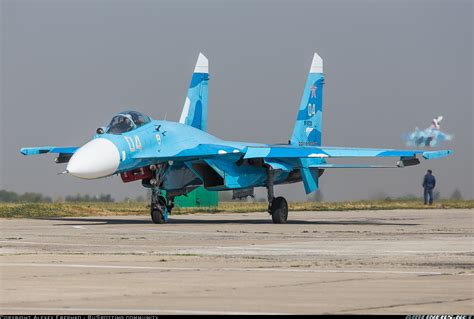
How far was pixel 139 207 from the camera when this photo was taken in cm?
4666

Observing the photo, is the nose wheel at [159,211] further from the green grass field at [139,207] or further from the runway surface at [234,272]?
the runway surface at [234,272]

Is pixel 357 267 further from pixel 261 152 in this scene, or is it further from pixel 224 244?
pixel 261 152

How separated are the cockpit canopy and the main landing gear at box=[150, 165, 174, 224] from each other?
6.61 feet

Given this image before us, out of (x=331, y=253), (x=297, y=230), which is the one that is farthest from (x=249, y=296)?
(x=297, y=230)

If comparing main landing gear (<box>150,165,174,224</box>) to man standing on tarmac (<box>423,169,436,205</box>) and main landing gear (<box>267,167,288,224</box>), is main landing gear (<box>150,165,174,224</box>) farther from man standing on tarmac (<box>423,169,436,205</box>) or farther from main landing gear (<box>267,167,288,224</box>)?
man standing on tarmac (<box>423,169,436,205</box>)

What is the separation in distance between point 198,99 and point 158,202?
683cm

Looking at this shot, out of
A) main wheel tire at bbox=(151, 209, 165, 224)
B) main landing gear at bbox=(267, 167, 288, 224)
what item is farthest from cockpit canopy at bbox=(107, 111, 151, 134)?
main landing gear at bbox=(267, 167, 288, 224)

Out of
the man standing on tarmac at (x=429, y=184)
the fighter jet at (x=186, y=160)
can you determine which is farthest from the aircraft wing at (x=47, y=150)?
the man standing on tarmac at (x=429, y=184)

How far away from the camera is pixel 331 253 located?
19.2 m

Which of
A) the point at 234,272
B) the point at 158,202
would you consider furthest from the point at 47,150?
the point at 234,272

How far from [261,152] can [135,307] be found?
21566 millimetres

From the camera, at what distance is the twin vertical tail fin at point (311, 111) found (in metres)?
38.0

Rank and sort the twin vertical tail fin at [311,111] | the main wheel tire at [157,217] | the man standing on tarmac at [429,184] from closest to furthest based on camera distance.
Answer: the main wheel tire at [157,217]
the twin vertical tail fin at [311,111]
the man standing on tarmac at [429,184]

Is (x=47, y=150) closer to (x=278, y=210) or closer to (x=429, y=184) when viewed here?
(x=278, y=210)
